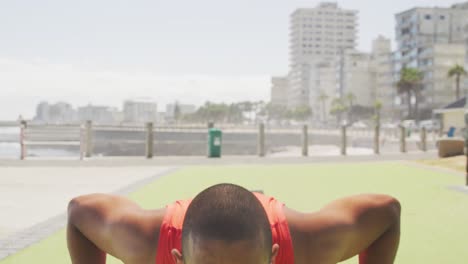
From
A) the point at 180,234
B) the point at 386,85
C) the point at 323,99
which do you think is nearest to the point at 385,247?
the point at 180,234

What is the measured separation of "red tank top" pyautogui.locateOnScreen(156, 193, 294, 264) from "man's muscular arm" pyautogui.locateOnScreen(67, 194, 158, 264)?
86mm

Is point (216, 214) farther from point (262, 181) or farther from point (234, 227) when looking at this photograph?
point (262, 181)

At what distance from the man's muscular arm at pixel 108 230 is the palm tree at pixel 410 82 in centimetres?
10680

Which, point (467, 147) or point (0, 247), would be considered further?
point (467, 147)

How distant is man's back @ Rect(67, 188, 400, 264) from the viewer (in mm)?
1842

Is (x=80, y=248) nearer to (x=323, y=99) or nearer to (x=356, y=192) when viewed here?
(x=356, y=192)

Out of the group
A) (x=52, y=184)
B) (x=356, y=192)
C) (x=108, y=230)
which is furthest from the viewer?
(x=52, y=184)

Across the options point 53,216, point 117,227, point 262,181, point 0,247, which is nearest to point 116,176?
point 262,181

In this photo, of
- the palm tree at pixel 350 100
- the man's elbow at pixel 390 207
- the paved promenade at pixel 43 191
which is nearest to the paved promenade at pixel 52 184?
the paved promenade at pixel 43 191

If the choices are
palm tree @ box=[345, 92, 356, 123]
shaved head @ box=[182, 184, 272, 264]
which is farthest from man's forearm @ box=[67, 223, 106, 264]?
palm tree @ box=[345, 92, 356, 123]

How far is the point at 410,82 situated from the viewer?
103438mm

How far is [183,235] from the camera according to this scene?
57.7 inches

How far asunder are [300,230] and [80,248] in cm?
92

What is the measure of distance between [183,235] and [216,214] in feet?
0.48
